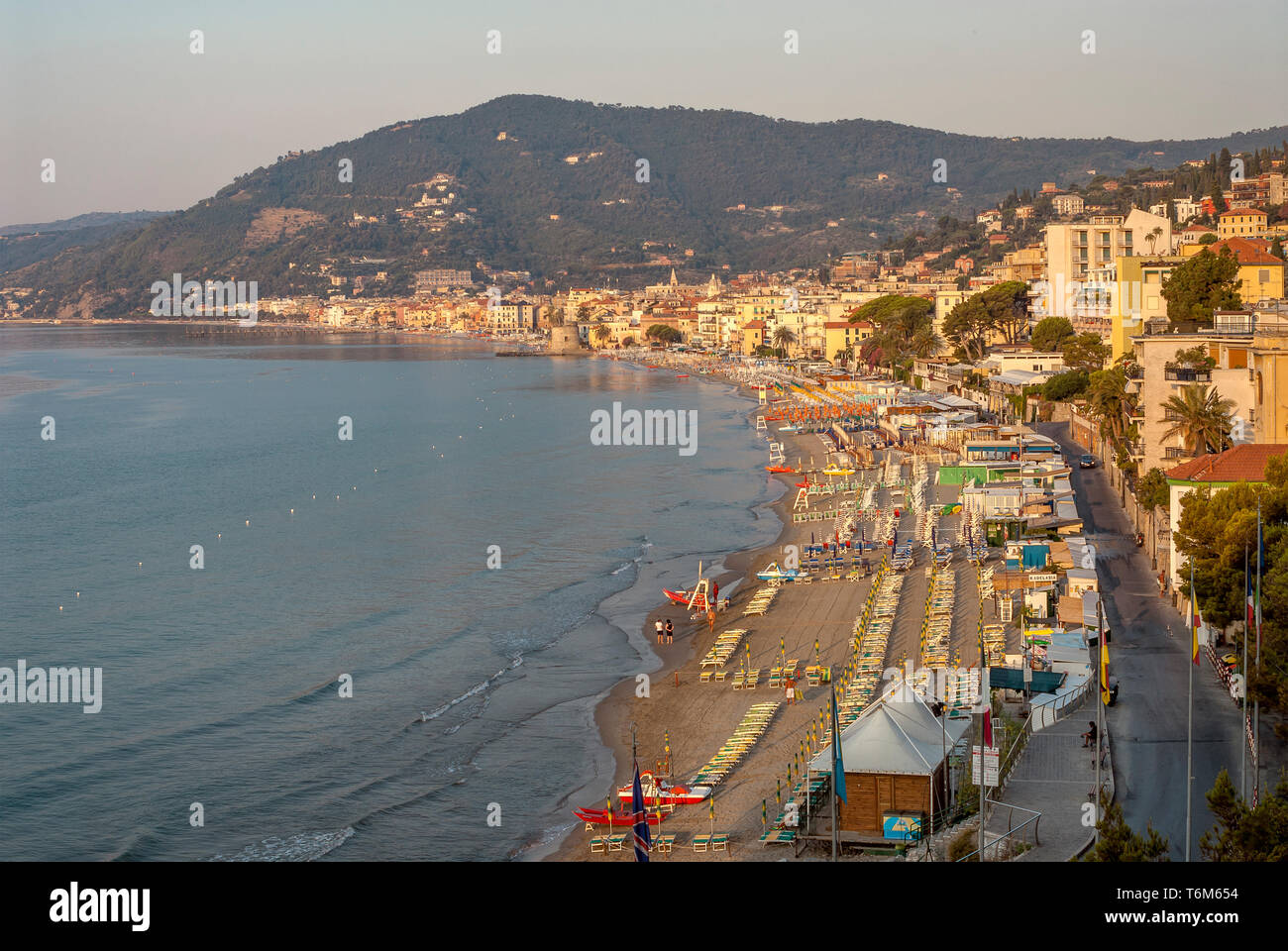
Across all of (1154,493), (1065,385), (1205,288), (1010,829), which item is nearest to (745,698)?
(1010,829)

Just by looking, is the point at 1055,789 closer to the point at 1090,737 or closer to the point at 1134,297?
the point at 1090,737

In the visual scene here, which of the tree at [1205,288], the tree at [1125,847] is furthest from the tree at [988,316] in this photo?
the tree at [1125,847]

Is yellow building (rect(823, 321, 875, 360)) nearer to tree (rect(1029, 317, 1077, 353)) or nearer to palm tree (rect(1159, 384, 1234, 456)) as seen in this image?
tree (rect(1029, 317, 1077, 353))

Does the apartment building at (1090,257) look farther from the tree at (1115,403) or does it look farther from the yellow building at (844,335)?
the tree at (1115,403)
